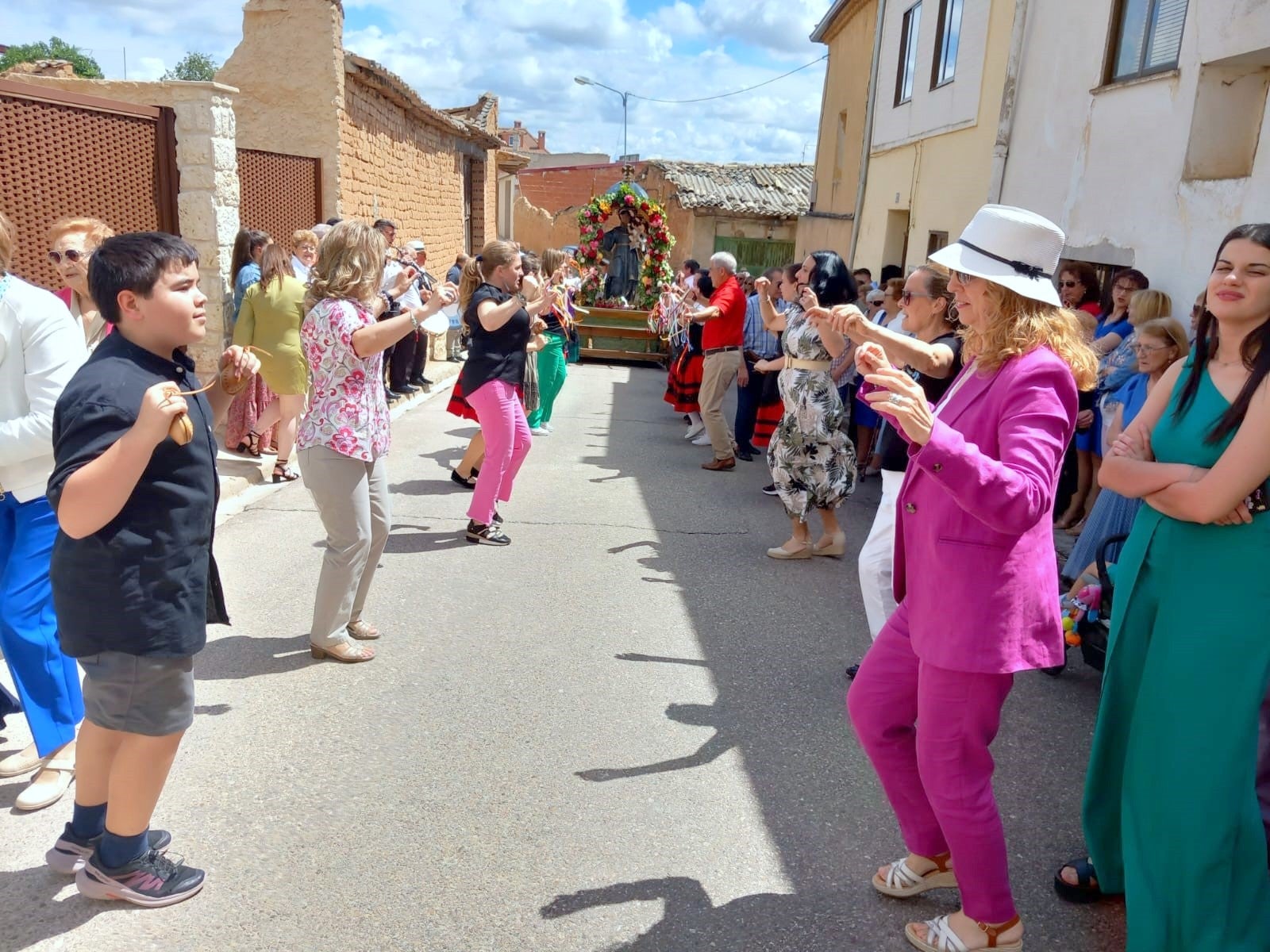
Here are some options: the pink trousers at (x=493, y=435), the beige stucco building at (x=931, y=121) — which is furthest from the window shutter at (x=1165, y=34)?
the pink trousers at (x=493, y=435)

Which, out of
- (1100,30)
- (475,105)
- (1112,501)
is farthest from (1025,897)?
(475,105)

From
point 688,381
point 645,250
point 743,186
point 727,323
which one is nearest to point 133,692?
point 727,323

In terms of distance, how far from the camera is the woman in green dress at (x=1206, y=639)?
234 centimetres

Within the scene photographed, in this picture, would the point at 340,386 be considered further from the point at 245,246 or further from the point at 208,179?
the point at 208,179

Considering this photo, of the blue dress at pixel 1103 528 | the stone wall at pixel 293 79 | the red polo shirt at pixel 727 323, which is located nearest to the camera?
the blue dress at pixel 1103 528

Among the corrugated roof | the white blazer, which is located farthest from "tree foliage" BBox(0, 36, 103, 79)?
the white blazer

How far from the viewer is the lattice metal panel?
5961 millimetres

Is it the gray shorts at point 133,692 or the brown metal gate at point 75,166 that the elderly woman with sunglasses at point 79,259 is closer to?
Answer: the gray shorts at point 133,692

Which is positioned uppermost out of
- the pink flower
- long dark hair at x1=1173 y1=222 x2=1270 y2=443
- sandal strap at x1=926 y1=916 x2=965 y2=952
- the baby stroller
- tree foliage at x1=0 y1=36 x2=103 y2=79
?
tree foliage at x1=0 y1=36 x2=103 y2=79

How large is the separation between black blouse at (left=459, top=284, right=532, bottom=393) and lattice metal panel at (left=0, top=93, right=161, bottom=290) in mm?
2613

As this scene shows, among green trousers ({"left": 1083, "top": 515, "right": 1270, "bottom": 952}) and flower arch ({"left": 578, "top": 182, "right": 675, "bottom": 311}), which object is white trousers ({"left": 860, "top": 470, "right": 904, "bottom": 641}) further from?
flower arch ({"left": 578, "top": 182, "right": 675, "bottom": 311})

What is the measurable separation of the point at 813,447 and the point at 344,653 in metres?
→ 3.06

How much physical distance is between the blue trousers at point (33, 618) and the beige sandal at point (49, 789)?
0.20 feet

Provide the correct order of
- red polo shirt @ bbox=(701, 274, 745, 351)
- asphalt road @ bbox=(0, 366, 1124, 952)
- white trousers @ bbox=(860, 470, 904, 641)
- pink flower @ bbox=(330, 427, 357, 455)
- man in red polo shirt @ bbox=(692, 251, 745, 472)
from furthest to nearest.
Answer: red polo shirt @ bbox=(701, 274, 745, 351), man in red polo shirt @ bbox=(692, 251, 745, 472), pink flower @ bbox=(330, 427, 357, 455), white trousers @ bbox=(860, 470, 904, 641), asphalt road @ bbox=(0, 366, 1124, 952)
